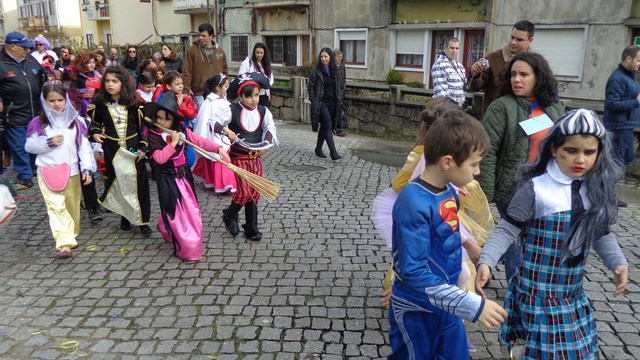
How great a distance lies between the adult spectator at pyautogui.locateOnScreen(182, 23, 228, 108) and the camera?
367 inches

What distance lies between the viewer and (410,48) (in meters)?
17.1

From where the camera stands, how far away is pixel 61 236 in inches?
202

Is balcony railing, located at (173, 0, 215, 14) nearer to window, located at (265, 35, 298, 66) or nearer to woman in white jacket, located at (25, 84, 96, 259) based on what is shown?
window, located at (265, 35, 298, 66)

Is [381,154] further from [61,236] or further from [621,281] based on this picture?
[621,281]

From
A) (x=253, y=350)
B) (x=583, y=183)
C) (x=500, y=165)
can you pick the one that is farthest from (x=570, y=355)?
(x=253, y=350)

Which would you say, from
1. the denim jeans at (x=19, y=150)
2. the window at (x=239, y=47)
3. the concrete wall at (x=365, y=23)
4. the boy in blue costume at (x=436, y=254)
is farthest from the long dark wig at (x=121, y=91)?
the window at (x=239, y=47)

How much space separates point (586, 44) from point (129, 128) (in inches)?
454

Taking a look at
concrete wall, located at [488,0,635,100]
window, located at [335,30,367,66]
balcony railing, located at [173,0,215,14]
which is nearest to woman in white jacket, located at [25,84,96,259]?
concrete wall, located at [488,0,635,100]

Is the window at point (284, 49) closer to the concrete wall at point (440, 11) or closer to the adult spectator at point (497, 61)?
the concrete wall at point (440, 11)

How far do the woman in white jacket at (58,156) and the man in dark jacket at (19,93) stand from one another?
272 centimetres

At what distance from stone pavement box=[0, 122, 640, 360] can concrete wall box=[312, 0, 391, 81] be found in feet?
40.2

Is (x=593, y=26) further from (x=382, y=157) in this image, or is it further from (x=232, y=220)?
(x=232, y=220)

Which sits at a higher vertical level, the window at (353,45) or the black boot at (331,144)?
the window at (353,45)

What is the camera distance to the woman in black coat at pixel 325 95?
9281mm
